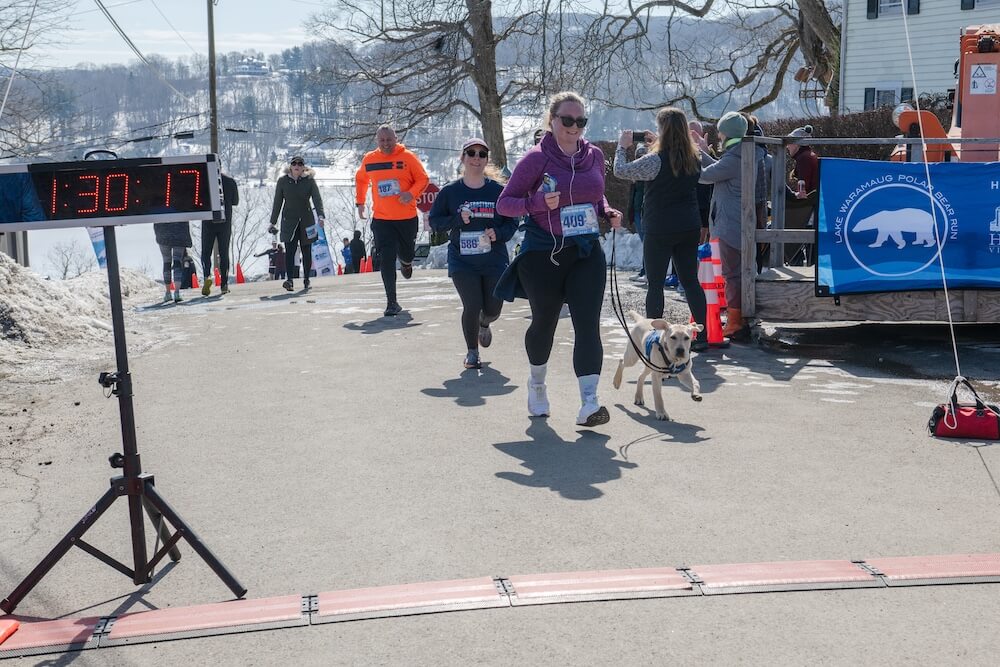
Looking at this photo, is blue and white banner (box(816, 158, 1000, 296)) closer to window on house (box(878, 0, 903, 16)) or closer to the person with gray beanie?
the person with gray beanie

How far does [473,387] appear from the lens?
28.4 ft

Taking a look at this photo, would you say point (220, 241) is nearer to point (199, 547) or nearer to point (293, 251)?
point (293, 251)

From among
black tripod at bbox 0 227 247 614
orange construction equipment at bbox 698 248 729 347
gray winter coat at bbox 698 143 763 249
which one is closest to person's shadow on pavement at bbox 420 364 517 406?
orange construction equipment at bbox 698 248 729 347

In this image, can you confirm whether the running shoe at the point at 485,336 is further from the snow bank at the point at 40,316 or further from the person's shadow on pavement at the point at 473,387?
the snow bank at the point at 40,316

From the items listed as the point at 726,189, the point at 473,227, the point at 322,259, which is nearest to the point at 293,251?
the point at 473,227

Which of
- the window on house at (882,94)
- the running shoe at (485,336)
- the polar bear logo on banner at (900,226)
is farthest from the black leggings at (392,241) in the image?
the window on house at (882,94)

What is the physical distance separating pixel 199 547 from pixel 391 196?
8.42 metres

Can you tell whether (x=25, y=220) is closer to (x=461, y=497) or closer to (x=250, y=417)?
(x=461, y=497)

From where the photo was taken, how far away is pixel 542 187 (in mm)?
6770

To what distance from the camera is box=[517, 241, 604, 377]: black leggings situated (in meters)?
6.88

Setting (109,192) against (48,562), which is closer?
(48,562)

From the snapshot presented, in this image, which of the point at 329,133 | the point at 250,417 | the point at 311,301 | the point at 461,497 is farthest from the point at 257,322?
the point at 329,133

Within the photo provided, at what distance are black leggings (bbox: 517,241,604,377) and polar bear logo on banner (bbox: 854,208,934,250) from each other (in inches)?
146

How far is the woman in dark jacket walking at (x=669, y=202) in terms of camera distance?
907 cm
